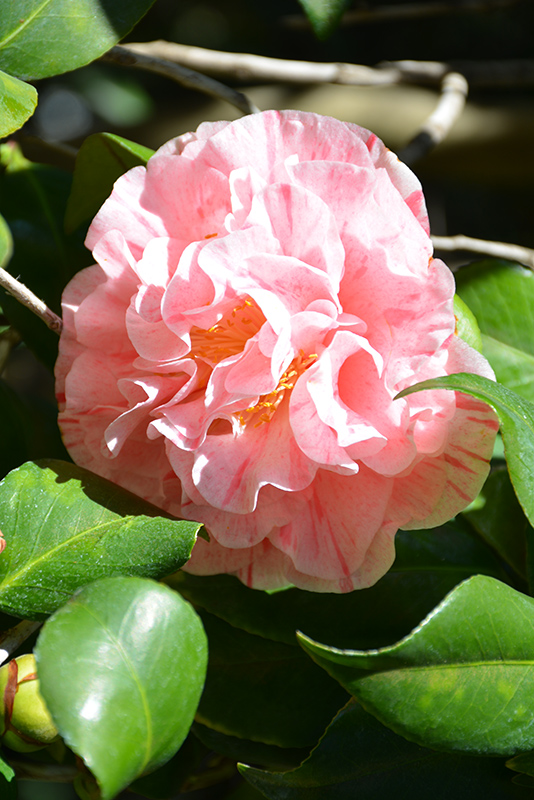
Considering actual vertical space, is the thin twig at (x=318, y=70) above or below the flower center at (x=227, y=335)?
above

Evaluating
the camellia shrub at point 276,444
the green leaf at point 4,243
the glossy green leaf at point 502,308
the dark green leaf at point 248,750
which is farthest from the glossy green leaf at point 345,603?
the green leaf at point 4,243

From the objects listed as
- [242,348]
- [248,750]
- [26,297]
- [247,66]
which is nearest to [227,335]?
[242,348]

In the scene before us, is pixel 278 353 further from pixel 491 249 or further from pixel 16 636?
pixel 491 249

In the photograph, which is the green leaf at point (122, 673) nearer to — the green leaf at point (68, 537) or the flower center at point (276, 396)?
the green leaf at point (68, 537)

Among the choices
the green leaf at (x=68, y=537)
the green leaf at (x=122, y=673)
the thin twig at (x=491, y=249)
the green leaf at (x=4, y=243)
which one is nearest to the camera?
the green leaf at (x=122, y=673)

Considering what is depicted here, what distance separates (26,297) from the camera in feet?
1.77

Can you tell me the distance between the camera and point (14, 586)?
50 cm

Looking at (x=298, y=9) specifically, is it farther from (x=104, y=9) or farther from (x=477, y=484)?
(x=477, y=484)

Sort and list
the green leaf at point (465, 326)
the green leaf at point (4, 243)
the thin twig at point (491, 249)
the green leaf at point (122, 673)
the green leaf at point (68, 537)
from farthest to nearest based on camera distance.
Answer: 1. the thin twig at point (491, 249)
2. the green leaf at point (4, 243)
3. the green leaf at point (465, 326)
4. the green leaf at point (68, 537)
5. the green leaf at point (122, 673)

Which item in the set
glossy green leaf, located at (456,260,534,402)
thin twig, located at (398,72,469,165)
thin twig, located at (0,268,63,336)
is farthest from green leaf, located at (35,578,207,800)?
thin twig, located at (398,72,469,165)

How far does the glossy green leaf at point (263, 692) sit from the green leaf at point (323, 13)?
0.53 meters

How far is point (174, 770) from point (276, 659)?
153mm

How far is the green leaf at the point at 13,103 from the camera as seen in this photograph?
0.53 m

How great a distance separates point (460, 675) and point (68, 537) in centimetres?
26
